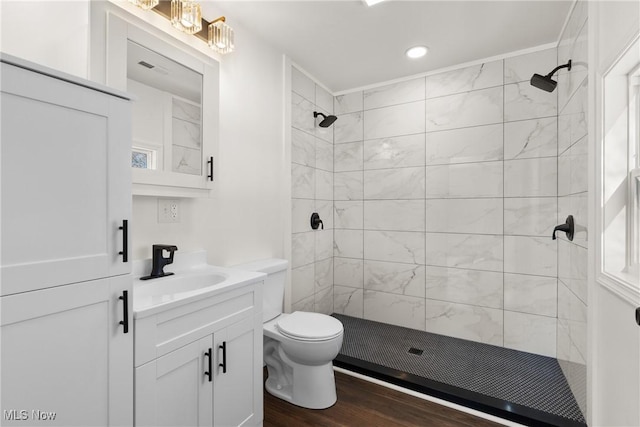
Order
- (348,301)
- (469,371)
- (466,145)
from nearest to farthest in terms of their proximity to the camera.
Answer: (469,371)
(466,145)
(348,301)

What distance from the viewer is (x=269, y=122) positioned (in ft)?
7.75

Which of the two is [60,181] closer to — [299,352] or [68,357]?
[68,357]

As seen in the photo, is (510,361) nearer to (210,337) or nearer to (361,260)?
(361,260)

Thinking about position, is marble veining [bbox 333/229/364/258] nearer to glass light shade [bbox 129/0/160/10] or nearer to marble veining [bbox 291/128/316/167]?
marble veining [bbox 291/128/316/167]

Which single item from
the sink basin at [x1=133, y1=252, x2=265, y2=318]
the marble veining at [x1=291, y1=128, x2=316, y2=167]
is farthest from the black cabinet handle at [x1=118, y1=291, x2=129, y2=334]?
the marble veining at [x1=291, y1=128, x2=316, y2=167]

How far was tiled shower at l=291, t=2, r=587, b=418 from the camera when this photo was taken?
2256mm

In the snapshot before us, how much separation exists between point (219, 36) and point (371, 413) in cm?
232

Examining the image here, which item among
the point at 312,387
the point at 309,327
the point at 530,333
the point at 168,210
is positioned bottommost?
the point at 312,387

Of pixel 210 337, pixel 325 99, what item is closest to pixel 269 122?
pixel 325 99

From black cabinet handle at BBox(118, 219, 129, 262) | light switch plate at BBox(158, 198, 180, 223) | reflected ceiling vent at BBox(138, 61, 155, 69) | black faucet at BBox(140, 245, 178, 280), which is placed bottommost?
black faucet at BBox(140, 245, 178, 280)

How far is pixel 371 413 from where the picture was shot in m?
1.78

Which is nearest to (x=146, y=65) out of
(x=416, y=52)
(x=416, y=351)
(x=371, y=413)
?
(x=416, y=52)

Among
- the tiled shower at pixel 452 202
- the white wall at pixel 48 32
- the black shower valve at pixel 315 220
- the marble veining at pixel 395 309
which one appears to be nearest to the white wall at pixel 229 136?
the white wall at pixel 48 32

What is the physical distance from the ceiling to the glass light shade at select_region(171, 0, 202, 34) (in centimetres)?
26
